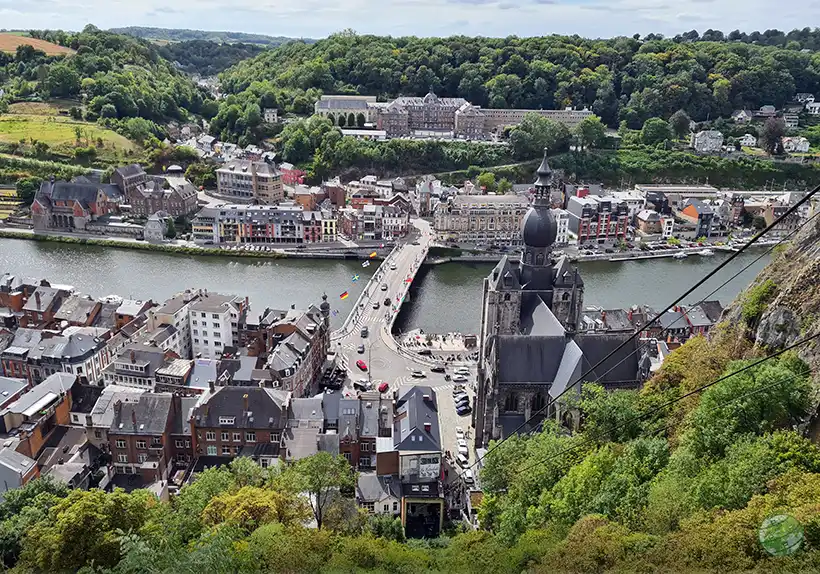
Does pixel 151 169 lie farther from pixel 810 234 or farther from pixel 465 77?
pixel 810 234

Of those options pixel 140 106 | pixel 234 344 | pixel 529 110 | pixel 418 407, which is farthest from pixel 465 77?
pixel 418 407

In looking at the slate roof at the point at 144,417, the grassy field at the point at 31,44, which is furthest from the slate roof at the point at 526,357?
the grassy field at the point at 31,44

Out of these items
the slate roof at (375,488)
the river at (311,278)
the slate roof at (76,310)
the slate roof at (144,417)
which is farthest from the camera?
the river at (311,278)

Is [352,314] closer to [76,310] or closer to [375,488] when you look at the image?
[76,310]

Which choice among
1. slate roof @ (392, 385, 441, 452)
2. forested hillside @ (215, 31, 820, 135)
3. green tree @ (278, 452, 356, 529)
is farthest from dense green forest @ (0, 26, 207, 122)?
green tree @ (278, 452, 356, 529)

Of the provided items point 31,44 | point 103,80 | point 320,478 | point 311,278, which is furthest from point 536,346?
point 31,44

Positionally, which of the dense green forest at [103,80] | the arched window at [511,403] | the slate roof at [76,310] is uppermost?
the dense green forest at [103,80]

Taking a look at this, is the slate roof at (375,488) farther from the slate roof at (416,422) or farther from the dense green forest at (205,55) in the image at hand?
the dense green forest at (205,55)

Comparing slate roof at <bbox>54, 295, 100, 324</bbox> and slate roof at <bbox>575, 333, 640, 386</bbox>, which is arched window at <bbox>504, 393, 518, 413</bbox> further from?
slate roof at <bbox>54, 295, 100, 324</bbox>
